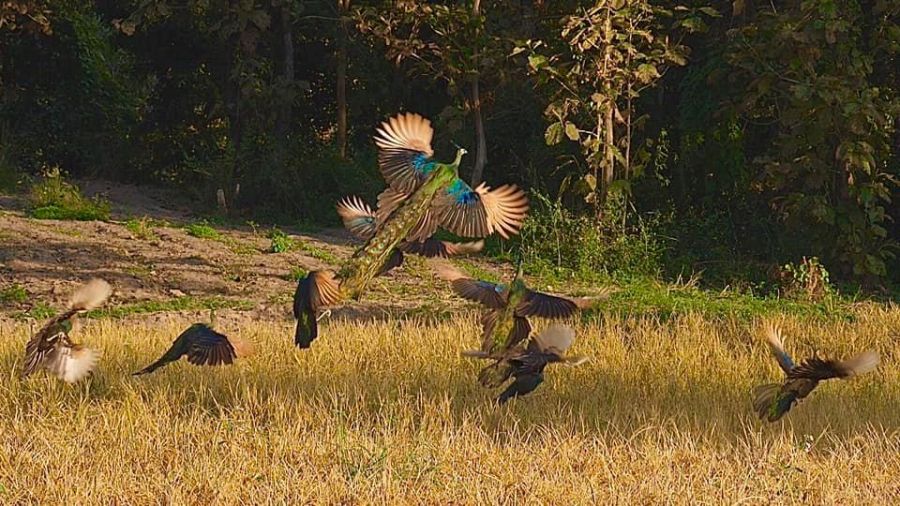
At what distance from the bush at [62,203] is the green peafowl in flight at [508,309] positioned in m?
8.60

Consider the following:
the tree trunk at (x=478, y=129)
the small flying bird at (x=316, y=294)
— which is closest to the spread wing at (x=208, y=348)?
the small flying bird at (x=316, y=294)

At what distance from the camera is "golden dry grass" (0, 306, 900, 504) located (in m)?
Result: 4.55

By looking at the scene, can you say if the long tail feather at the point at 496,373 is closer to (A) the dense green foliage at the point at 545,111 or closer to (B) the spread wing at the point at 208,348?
(B) the spread wing at the point at 208,348

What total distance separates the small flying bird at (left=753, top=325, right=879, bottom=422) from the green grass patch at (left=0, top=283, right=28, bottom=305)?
5858 millimetres

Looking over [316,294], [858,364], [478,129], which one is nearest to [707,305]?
[478,129]

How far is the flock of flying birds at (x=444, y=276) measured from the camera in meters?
4.18

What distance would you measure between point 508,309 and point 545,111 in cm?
644

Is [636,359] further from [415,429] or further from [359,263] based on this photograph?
[359,263]

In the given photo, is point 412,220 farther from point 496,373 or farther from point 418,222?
point 496,373

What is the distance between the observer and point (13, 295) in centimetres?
950

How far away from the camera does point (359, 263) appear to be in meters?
4.15

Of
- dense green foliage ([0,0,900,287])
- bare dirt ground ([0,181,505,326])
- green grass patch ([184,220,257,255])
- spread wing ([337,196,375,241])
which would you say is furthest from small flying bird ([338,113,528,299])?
green grass patch ([184,220,257,255])

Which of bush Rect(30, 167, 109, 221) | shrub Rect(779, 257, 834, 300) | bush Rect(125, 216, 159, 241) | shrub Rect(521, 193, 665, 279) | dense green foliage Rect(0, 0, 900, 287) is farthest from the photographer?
bush Rect(30, 167, 109, 221)

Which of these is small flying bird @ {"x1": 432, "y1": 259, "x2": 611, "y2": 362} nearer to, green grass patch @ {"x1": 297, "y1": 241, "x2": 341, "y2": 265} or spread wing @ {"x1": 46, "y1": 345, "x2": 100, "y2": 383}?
spread wing @ {"x1": 46, "y1": 345, "x2": 100, "y2": 383}
